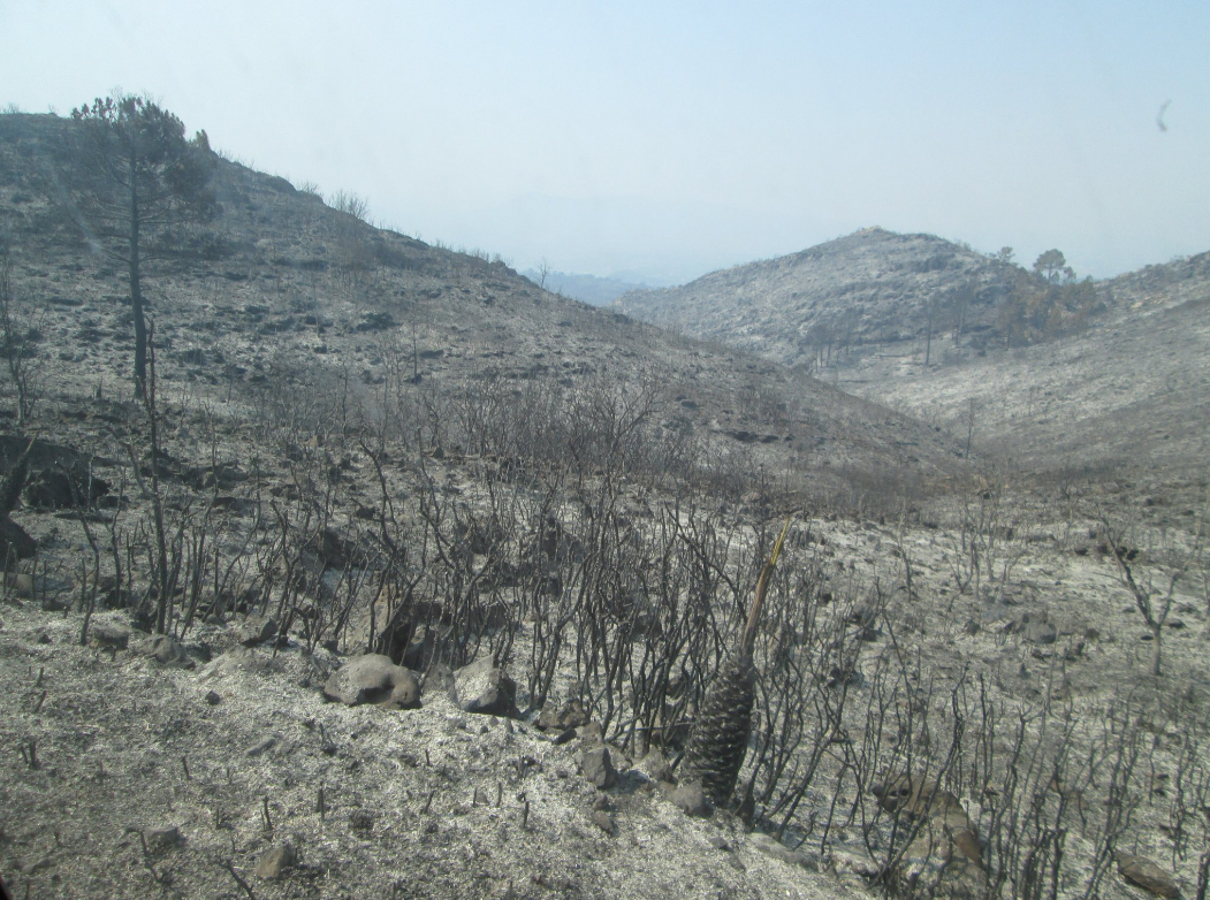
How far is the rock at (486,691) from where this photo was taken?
3.05m

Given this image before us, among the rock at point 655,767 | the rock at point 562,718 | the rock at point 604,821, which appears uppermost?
the rock at point 562,718

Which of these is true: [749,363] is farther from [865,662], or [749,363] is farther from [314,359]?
[865,662]

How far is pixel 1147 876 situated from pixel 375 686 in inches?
140

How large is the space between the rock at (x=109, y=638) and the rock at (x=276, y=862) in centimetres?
154

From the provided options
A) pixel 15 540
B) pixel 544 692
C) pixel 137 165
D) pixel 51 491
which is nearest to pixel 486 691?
pixel 544 692

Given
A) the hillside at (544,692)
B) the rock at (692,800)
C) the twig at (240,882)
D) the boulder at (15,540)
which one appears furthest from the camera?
the boulder at (15,540)

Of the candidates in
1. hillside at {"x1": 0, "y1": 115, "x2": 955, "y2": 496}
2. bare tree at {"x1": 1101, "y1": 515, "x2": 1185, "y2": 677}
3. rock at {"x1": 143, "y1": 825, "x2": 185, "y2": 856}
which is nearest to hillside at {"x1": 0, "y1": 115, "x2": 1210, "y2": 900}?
rock at {"x1": 143, "y1": 825, "x2": 185, "y2": 856}

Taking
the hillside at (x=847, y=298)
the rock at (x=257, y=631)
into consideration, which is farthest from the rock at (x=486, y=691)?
the hillside at (x=847, y=298)

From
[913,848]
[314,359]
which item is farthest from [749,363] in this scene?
[913,848]

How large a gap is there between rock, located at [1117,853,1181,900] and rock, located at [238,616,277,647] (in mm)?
4241

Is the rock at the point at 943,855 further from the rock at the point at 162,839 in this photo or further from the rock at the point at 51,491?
the rock at the point at 51,491

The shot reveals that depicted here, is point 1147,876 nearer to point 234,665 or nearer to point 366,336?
point 234,665

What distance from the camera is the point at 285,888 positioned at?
183 centimetres

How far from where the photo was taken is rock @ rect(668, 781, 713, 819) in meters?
2.62
